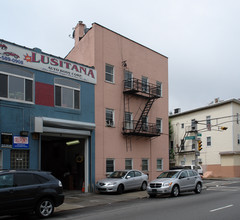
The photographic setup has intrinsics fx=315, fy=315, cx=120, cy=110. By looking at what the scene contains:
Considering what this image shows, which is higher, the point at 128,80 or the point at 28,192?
the point at 128,80

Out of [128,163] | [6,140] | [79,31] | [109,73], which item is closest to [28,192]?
[6,140]

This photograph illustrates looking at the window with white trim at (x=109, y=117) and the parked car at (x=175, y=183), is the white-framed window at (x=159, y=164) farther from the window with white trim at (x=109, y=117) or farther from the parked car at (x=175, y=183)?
the parked car at (x=175, y=183)

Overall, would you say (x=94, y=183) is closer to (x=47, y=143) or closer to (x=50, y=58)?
(x=47, y=143)

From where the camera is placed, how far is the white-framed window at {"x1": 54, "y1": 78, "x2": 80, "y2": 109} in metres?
19.5

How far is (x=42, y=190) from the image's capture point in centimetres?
1118

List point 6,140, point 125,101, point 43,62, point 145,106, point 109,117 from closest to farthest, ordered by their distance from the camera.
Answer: point 6,140 → point 43,62 → point 109,117 → point 125,101 → point 145,106

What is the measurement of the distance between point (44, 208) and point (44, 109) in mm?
8224

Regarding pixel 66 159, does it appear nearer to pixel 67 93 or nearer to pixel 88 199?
pixel 67 93

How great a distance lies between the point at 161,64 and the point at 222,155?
733 inches

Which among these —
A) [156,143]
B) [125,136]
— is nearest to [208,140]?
[156,143]

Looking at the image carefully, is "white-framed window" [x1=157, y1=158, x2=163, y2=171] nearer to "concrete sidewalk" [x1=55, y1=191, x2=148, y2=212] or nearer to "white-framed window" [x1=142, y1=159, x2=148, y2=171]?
"white-framed window" [x1=142, y1=159, x2=148, y2=171]

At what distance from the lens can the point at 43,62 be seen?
18750 mm

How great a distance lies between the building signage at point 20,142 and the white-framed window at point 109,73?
27.2 feet

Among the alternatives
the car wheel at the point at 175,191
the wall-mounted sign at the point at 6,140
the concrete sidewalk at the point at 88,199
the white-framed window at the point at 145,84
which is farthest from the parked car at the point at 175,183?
the white-framed window at the point at 145,84
